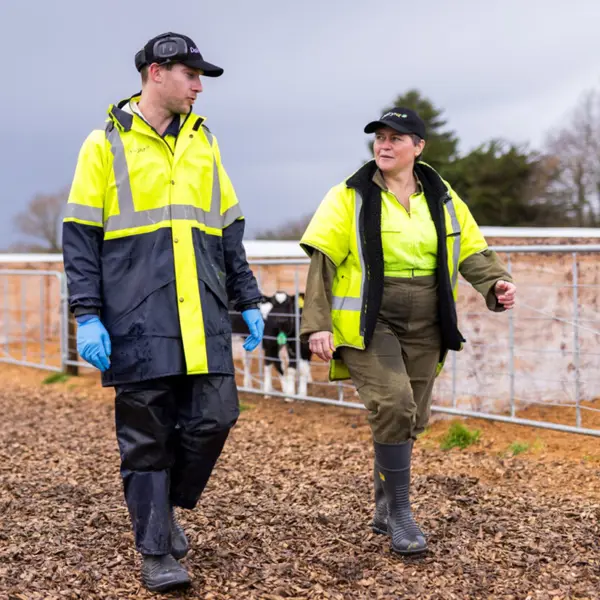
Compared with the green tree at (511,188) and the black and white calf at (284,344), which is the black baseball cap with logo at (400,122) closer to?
the black and white calf at (284,344)

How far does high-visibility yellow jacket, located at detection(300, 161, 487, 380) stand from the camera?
3.34m

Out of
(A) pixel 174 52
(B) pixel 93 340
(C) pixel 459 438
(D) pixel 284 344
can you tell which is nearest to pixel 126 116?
(A) pixel 174 52

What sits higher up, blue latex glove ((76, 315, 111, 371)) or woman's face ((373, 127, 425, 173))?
woman's face ((373, 127, 425, 173))

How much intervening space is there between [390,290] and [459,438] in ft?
8.24

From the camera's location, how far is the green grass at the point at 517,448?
17.3 ft

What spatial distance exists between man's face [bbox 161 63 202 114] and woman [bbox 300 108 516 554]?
30.1 inches

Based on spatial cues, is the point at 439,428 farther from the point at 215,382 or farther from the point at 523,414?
the point at 215,382

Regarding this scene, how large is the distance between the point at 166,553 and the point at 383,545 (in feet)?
3.32

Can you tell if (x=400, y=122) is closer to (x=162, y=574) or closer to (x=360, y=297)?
(x=360, y=297)

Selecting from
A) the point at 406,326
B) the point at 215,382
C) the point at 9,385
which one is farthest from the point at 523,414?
the point at 9,385

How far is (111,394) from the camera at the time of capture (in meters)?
8.21

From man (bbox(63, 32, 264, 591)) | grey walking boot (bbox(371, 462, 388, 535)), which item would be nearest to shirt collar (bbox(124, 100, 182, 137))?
man (bbox(63, 32, 264, 591))

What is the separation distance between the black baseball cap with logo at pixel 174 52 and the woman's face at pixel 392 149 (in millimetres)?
816

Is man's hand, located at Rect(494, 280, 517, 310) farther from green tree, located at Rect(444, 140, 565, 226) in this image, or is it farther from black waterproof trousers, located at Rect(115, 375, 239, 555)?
green tree, located at Rect(444, 140, 565, 226)
